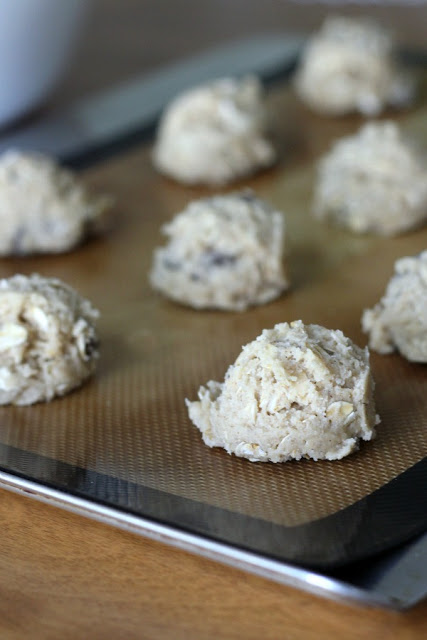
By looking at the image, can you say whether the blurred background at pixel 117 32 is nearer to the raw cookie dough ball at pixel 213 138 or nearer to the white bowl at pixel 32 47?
the white bowl at pixel 32 47

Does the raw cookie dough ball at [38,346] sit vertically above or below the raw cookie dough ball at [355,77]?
above

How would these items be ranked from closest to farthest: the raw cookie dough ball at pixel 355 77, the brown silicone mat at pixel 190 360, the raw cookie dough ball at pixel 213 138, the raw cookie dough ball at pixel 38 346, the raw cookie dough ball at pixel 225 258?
the brown silicone mat at pixel 190 360
the raw cookie dough ball at pixel 38 346
the raw cookie dough ball at pixel 225 258
the raw cookie dough ball at pixel 213 138
the raw cookie dough ball at pixel 355 77

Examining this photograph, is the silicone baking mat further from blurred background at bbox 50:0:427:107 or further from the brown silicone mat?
blurred background at bbox 50:0:427:107

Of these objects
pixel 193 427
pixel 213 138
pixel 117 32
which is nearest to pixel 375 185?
pixel 213 138

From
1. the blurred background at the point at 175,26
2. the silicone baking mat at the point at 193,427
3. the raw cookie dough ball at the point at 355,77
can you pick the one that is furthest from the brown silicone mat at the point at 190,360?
the blurred background at the point at 175,26

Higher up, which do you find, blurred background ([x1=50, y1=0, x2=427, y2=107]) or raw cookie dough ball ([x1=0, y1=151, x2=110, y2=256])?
raw cookie dough ball ([x1=0, y1=151, x2=110, y2=256])

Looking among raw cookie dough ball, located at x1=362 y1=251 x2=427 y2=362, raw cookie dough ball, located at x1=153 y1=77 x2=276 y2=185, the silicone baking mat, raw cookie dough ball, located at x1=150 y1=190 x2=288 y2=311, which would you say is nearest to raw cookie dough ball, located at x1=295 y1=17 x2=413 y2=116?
raw cookie dough ball, located at x1=153 y1=77 x2=276 y2=185
